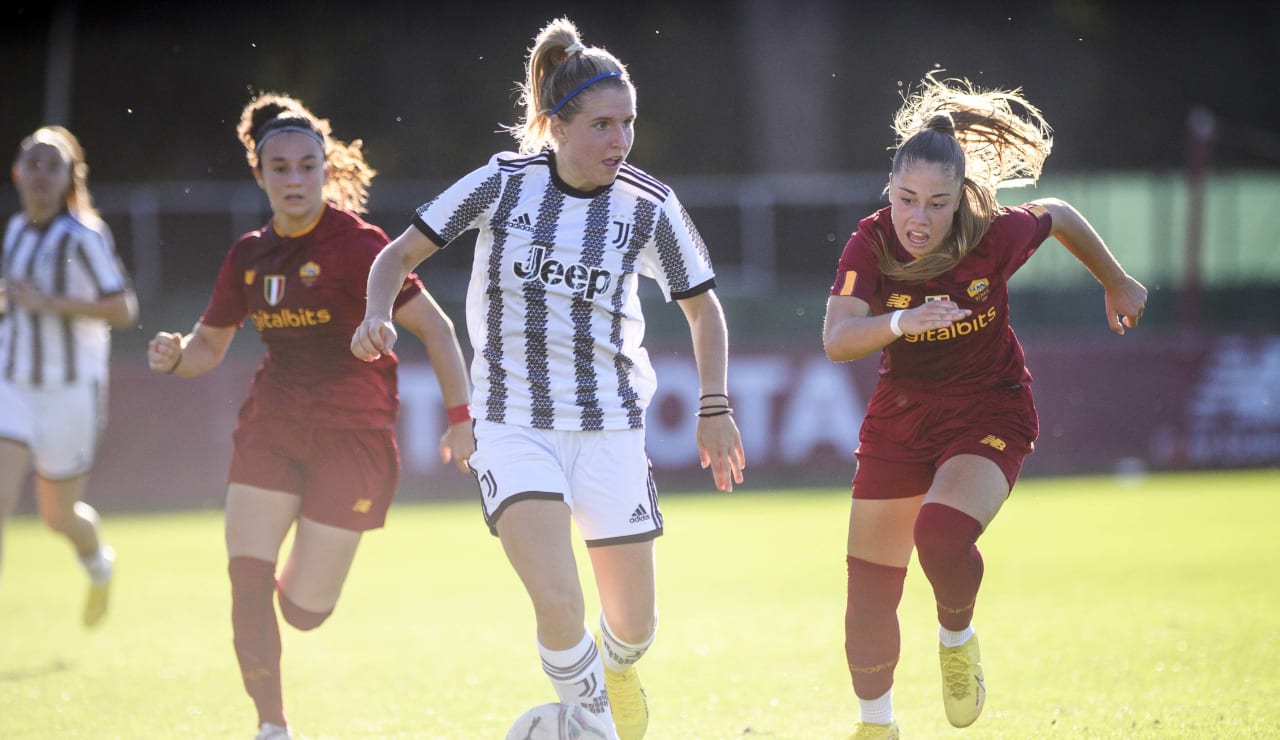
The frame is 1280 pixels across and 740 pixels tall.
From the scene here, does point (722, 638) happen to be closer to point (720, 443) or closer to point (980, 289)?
point (720, 443)

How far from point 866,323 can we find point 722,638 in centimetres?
340

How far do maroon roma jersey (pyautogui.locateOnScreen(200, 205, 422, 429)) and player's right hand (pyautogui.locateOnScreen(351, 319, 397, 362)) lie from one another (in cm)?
81

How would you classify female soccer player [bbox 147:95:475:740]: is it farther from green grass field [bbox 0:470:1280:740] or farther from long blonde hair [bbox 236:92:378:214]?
green grass field [bbox 0:470:1280:740]

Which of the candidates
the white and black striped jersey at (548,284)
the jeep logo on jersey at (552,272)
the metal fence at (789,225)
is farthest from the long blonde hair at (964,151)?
the metal fence at (789,225)

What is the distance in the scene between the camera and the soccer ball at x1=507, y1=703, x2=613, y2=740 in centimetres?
430

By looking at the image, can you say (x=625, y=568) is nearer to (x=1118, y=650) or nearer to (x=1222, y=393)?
(x=1118, y=650)

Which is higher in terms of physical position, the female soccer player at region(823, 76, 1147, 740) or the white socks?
the female soccer player at region(823, 76, 1147, 740)

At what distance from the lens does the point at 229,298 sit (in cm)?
561

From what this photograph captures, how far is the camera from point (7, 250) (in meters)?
8.29

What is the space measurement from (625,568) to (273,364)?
5.10 ft

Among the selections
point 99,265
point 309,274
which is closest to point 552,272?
point 309,274

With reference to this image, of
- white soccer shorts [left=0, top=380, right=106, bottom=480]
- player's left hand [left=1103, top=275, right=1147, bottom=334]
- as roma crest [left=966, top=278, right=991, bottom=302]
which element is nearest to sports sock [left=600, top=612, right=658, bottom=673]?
as roma crest [left=966, top=278, right=991, bottom=302]

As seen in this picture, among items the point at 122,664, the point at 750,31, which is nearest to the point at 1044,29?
the point at 750,31

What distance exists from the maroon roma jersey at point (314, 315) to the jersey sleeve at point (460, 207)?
610 mm
